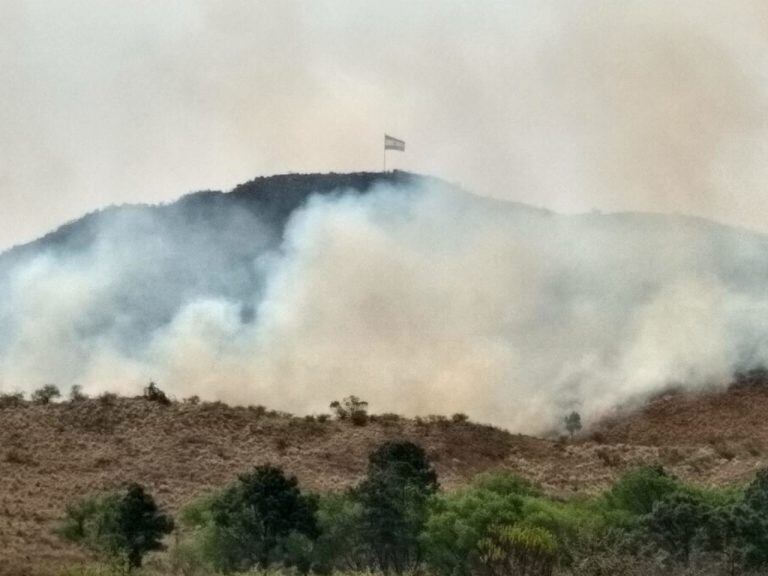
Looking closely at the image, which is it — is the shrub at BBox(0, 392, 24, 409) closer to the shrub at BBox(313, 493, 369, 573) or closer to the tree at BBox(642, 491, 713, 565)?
the shrub at BBox(313, 493, 369, 573)

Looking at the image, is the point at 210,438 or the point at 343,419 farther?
the point at 343,419

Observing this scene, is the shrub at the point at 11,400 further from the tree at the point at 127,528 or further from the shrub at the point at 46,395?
the tree at the point at 127,528

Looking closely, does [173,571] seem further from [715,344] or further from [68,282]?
[68,282]

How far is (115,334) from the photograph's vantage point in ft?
388

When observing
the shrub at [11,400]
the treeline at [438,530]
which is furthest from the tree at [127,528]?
the shrub at [11,400]

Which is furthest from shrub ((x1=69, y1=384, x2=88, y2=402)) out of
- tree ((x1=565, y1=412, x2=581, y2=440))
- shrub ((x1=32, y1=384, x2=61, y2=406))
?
tree ((x1=565, y1=412, x2=581, y2=440))

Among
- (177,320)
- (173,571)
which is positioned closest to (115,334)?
(177,320)

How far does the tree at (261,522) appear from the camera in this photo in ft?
138

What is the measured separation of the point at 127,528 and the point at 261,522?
20.1ft

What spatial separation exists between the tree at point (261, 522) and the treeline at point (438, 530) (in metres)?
0.05

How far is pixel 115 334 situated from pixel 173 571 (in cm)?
7984

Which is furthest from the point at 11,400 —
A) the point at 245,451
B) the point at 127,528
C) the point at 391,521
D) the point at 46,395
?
the point at 391,521

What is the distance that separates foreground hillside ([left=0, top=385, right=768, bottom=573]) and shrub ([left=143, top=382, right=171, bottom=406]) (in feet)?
2.89

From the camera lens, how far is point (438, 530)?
41.0 meters
